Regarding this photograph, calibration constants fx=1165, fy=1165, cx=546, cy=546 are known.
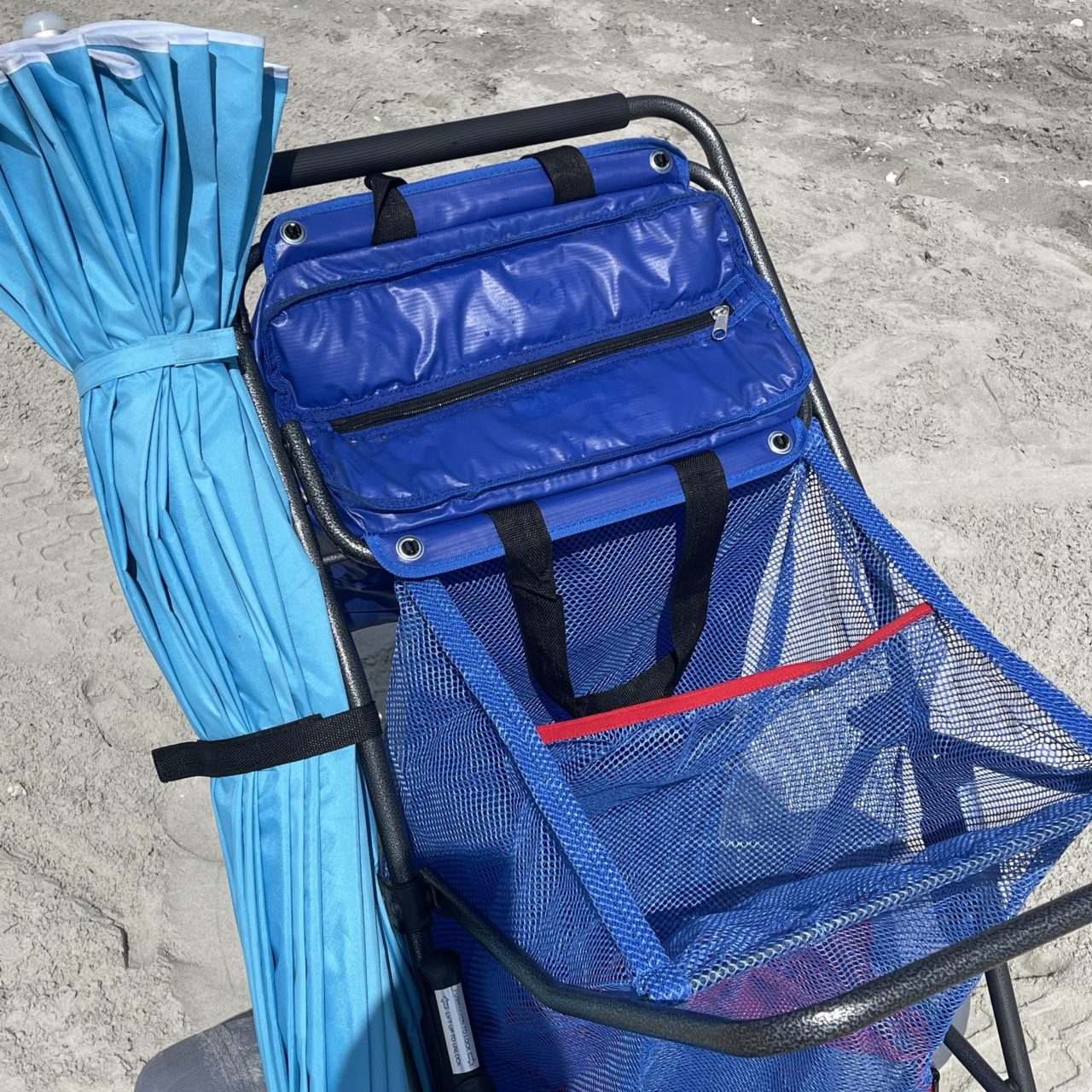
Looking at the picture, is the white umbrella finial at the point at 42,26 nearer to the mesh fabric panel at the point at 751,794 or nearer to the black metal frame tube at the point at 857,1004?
the mesh fabric panel at the point at 751,794

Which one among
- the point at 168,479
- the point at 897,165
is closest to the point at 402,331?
the point at 168,479

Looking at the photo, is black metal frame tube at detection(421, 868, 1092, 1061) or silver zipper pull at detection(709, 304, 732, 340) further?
silver zipper pull at detection(709, 304, 732, 340)

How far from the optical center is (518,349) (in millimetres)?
1568

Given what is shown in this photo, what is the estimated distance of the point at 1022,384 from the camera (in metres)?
2.98

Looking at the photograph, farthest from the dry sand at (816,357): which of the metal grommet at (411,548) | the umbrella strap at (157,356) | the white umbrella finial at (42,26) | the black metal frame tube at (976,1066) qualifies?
the white umbrella finial at (42,26)

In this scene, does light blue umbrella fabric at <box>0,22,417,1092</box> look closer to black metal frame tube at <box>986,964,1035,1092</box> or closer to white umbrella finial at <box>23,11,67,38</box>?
white umbrella finial at <box>23,11,67,38</box>

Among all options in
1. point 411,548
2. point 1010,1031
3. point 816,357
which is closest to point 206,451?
point 411,548

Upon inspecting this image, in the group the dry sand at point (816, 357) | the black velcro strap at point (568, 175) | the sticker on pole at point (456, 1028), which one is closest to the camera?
the sticker on pole at point (456, 1028)

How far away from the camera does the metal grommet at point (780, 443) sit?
5.17 ft

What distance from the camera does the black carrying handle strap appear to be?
1466 millimetres

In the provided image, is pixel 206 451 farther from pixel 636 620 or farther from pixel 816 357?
pixel 816 357

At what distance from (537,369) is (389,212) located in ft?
0.93

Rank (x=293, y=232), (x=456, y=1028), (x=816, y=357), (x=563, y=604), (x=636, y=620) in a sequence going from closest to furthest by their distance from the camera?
(x=456, y=1028) < (x=293, y=232) < (x=563, y=604) < (x=636, y=620) < (x=816, y=357)

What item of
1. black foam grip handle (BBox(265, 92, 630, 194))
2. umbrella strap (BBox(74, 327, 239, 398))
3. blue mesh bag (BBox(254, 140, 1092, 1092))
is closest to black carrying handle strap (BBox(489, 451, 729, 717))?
blue mesh bag (BBox(254, 140, 1092, 1092))
